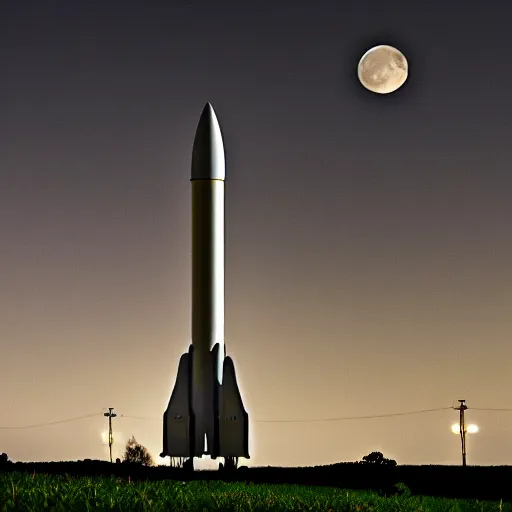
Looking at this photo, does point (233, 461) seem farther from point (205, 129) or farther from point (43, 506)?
point (43, 506)

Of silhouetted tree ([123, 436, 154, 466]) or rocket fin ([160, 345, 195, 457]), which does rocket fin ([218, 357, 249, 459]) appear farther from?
silhouetted tree ([123, 436, 154, 466])

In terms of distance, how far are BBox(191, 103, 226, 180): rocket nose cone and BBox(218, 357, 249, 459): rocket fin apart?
7993mm

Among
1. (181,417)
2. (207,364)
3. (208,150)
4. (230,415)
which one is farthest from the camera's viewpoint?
(208,150)

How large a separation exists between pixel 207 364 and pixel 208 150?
910cm

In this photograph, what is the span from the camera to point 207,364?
44750 millimetres

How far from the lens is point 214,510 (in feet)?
34.7

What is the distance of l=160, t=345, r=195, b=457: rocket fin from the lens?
1750 inches

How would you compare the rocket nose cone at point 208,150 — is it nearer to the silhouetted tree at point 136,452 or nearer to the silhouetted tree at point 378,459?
the silhouetted tree at point 378,459

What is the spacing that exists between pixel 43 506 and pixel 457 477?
32570mm

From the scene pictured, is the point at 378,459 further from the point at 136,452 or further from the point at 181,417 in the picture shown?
the point at 136,452

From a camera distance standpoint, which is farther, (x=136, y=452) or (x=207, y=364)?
(x=136, y=452)

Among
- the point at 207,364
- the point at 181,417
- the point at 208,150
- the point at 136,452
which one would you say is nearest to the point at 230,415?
the point at 181,417

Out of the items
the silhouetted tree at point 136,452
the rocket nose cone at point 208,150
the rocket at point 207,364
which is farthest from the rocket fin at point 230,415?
the silhouetted tree at point 136,452

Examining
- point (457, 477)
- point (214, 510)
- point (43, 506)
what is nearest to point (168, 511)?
point (214, 510)
